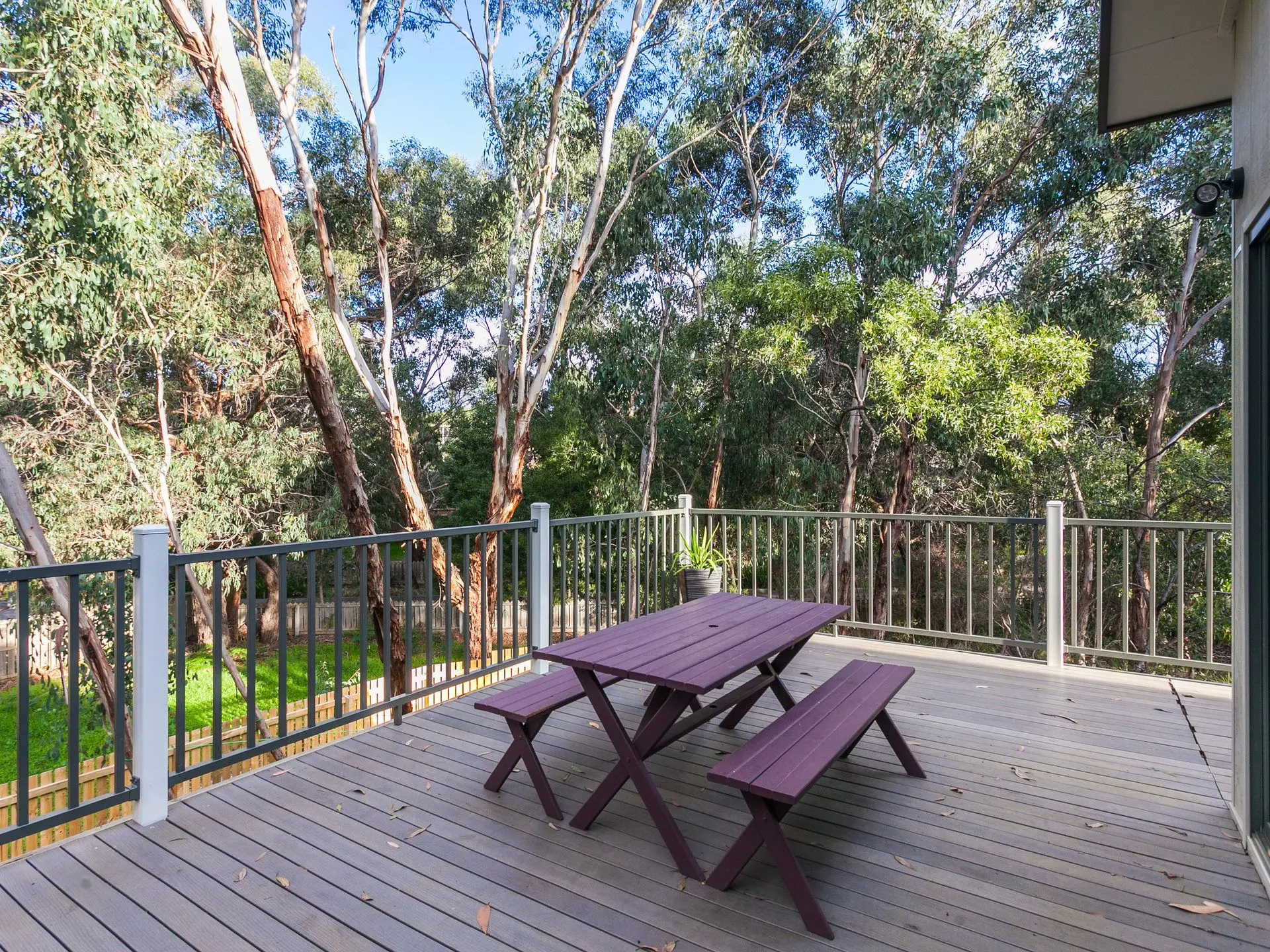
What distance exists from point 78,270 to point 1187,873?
8.89m

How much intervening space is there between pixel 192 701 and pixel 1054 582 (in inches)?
537

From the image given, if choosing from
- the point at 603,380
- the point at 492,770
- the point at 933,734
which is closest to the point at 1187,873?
the point at 933,734

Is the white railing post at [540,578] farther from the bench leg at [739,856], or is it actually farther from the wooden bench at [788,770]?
the bench leg at [739,856]

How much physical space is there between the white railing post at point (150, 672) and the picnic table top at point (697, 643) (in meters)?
1.31

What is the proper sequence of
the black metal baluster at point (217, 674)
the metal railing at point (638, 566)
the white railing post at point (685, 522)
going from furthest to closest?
the white railing post at point (685, 522) → the metal railing at point (638, 566) → the black metal baluster at point (217, 674)

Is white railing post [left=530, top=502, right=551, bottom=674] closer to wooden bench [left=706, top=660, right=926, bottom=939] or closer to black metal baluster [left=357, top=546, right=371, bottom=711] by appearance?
black metal baluster [left=357, top=546, right=371, bottom=711]

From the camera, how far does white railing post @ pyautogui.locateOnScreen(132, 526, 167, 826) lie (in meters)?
2.39

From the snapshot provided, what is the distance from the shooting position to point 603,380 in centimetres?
1024

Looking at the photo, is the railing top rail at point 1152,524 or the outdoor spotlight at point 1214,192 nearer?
the outdoor spotlight at point 1214,192

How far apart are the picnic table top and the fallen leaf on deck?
1279 mm

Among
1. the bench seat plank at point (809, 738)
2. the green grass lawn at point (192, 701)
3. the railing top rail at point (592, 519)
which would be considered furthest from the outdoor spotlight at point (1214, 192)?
the green grass lawn at point (192, 701)

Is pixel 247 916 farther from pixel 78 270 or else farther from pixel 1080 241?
pixel 1080 241

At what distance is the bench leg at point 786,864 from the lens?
1.83 m

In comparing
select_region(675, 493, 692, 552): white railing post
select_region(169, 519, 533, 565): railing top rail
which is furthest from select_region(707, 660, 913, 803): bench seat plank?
select_region(675, 493, 692, 552): white railing post
